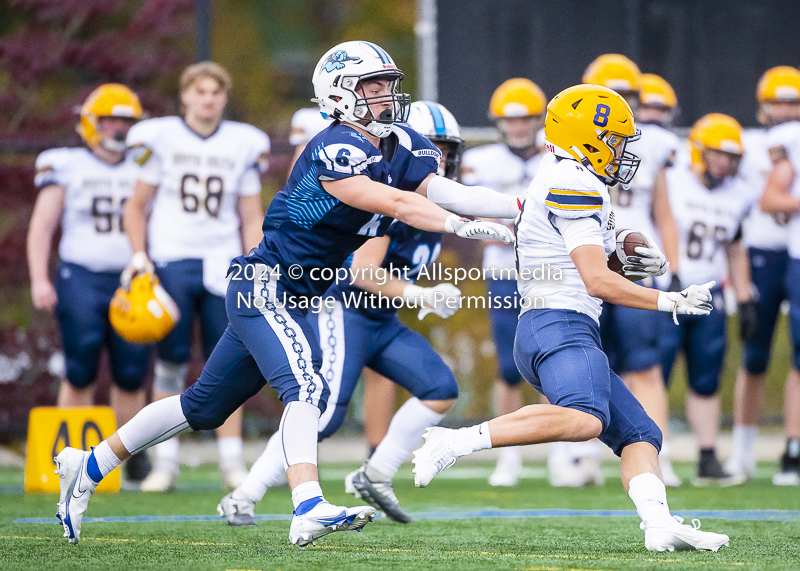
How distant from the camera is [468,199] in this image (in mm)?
4105

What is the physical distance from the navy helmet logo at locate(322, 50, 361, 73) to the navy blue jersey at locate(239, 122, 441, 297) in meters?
0.18

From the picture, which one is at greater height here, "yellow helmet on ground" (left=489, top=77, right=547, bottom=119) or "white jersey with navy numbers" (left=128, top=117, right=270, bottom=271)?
"yellow helmet on ground" (left=489, top=77, right=547, bottom=119)

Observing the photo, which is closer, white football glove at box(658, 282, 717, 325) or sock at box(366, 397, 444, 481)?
white football glove at box(658, 282, 717, 325)

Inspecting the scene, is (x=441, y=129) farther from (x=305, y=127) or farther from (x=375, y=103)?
(x=305, y=127)

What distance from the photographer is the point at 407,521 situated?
15.9 feet

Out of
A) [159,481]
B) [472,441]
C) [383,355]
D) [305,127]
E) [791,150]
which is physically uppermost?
[305,127]

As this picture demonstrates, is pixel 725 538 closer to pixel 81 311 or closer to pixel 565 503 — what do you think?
pixel 565 503

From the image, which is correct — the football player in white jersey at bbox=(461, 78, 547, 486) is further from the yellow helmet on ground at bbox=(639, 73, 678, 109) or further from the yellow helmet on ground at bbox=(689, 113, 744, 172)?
the yellow helmet on ground at bbox=(689, 113, 744, 172)

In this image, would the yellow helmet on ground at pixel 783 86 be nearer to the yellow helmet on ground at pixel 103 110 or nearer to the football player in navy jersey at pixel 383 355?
the football player in navy jersey at pixel 383 355

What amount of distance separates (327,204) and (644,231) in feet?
8.09

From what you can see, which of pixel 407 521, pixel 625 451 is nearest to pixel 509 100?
pixel 407 521

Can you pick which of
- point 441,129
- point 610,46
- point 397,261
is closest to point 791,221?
point 441,129

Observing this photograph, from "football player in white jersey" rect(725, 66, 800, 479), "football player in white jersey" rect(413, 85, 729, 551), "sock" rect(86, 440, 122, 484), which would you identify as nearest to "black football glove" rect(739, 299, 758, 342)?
"football player in white jersey" rect(725, 66, 800, 479)

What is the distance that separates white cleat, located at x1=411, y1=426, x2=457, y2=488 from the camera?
3744mm
